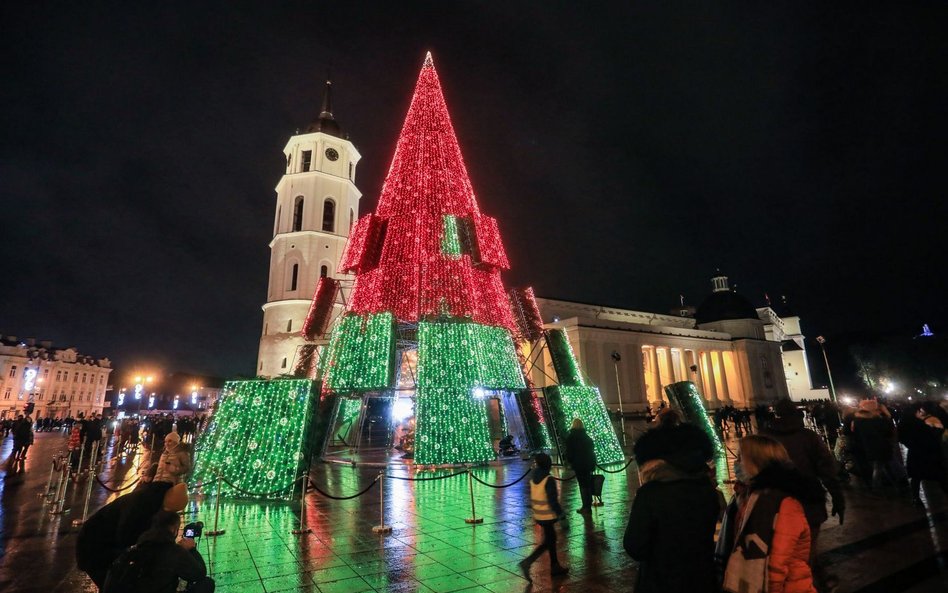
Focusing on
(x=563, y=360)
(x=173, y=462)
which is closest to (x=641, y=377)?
(x=563, y=360)

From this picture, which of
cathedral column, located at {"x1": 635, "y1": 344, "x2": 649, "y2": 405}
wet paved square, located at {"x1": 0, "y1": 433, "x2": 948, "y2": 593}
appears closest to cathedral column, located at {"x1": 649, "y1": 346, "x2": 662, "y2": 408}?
cathedral column, located at {"x1": 635, "y1": 344, "x2": 649, "y2": 405}

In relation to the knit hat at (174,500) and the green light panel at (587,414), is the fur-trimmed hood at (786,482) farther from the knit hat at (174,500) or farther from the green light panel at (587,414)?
the green light panel at (587,414)

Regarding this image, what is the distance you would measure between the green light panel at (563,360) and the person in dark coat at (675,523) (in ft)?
39.1

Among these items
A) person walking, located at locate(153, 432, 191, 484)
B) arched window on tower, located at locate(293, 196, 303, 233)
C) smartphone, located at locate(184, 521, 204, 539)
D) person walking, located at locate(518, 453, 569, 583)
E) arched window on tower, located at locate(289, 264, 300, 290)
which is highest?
arched window on tower, located at locate(293, 196, 303, 233)

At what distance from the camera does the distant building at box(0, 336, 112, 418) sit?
68000 mm

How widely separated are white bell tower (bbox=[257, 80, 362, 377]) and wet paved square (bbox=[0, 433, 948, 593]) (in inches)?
1101

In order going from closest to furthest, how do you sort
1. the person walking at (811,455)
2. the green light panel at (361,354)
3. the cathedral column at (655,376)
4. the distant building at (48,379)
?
the person walking at (811,455) → the green light panel at (361,354) → the cathedral column at (655,376) → the distant building at (48,379)

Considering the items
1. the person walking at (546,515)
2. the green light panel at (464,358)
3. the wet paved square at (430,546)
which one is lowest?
the wet paved square at (430,546)

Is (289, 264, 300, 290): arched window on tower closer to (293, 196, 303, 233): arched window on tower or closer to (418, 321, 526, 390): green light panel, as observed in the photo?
(293, 196, 303, 233): arched window on tower

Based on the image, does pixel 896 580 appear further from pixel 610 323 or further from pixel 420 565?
pixel 610 323

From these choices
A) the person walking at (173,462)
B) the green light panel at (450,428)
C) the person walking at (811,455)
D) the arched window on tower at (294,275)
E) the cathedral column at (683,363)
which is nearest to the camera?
the person walking at (811,455)

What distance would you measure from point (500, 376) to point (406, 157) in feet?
25.3

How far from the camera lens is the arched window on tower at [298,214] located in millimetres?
40625

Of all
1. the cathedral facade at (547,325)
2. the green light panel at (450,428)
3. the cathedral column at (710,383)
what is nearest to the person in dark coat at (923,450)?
the green light panel at (450,428)
